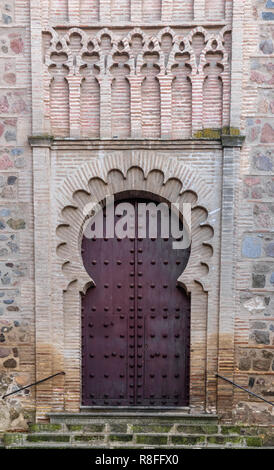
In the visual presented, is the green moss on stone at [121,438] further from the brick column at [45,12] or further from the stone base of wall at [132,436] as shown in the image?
the brick column at [45,12]

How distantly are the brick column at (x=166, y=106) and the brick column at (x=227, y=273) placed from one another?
0.69m

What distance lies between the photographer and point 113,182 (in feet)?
19.3

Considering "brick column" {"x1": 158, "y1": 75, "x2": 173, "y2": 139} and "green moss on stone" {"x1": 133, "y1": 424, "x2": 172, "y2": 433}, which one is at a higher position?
"brick column" {"x1": 158, "y1": 75, "x2": 173, "y2": 139}

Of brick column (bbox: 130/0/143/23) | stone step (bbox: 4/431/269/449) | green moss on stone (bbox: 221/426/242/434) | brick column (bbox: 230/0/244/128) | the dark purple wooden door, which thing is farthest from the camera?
the dark purple wooden door

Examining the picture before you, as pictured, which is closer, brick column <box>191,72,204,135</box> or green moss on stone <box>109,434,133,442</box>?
green moss on stone <box>109,434,133,442</box>

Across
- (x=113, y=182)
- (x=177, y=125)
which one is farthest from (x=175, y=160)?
(x=113, y=182)

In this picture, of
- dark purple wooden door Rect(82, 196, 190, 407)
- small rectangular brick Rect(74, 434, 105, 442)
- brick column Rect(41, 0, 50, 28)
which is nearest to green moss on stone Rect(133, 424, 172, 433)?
small rectangular brick Rect(74, 434, 105, 442)

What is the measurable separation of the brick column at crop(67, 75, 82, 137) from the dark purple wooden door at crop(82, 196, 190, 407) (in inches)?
53.1

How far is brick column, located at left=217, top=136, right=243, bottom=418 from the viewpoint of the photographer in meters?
5.73

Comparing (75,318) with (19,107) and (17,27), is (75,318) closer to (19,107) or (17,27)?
(19,107)

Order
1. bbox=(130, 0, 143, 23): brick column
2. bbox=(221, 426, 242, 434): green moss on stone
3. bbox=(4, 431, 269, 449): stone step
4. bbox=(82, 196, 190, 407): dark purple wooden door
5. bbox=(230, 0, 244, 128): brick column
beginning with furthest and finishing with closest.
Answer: bbox=(82, 196, 190, 407): dark purple wooden door → bbox=(130, 0, 143, 23): brick column → bbox=(230, 0, 244, 128): brick column → bbox=(221, 426, 242, 434): green moss on stone → bbox=(4, 431, 269, 449): stone step

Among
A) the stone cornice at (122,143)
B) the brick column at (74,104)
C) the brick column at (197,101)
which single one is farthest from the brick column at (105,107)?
the brick column at (197,101)

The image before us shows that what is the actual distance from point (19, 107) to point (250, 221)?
10.3 ft

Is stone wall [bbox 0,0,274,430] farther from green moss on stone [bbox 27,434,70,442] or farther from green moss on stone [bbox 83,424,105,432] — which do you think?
green moss on stone [bbox 27,434,70,442]
